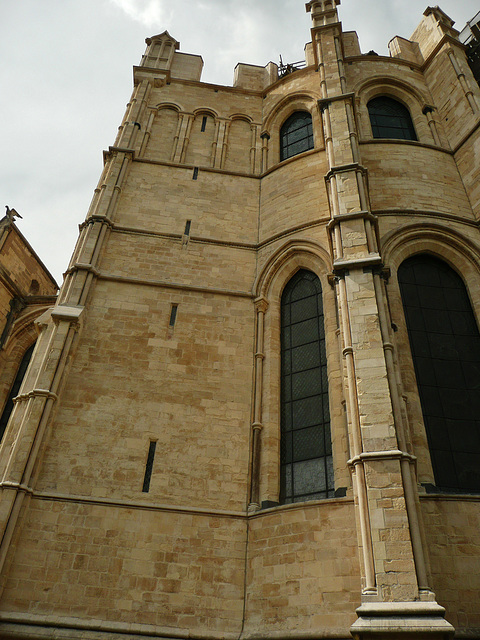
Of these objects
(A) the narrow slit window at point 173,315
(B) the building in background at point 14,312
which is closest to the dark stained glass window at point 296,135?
(A) the narrow slit window at point 173,315

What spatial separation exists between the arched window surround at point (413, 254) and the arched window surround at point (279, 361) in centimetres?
111

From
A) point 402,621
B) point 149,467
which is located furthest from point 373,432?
point 149,467

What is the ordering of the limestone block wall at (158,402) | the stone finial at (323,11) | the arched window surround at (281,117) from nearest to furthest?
the limestone block wall at (158,402) < the arched window surround at (281,117) < the stone finial at (323,11)

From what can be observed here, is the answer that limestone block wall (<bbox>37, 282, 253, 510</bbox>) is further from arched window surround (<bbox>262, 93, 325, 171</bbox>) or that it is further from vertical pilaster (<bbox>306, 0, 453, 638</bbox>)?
arched window surround (<bbox>262, 93, 325, 171</bbox>)

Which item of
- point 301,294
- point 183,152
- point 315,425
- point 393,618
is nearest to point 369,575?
point 393,618

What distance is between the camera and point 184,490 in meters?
8.14

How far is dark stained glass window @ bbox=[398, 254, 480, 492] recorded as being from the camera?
7.85 meters

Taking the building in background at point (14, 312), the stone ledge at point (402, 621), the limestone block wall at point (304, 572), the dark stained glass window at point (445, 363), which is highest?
the building in background at point (14, 312)

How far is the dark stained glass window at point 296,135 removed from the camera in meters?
13.7

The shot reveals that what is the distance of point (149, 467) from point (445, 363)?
18.1 feet

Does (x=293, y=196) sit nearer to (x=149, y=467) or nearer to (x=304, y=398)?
(x=304, y=398)

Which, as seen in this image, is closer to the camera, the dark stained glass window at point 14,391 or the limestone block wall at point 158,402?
the limestone block wall at point 158,402

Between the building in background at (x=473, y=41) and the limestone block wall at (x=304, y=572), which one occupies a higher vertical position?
the building in background at (x=473, y=41)

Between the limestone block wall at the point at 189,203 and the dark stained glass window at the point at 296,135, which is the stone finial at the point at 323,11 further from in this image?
the limestone block wall at the point at 189,203
